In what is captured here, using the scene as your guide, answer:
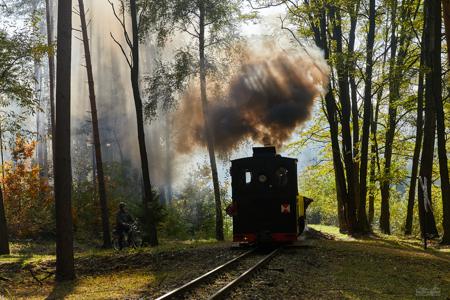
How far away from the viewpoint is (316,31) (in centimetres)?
2233

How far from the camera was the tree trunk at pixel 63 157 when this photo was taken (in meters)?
11.4

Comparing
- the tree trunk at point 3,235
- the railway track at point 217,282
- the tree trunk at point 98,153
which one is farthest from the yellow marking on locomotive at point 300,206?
the tree trunk at point 3,235

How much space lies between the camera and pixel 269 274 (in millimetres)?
10125

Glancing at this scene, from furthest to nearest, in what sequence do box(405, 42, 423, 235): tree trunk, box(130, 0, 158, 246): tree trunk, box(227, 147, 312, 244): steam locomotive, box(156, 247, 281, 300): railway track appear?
box(405, 42, 423, 235): tree trunk
box(130, 0, 158, 246): tree trunk
box(227, 147, 312, 244): steam locomotive
box(156, 247, 281, 300): railway track

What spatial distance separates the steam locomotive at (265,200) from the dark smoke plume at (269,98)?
5755 millimetres

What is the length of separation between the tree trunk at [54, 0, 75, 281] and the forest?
0.10 feet

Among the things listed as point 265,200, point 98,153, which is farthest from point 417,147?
point 98,153

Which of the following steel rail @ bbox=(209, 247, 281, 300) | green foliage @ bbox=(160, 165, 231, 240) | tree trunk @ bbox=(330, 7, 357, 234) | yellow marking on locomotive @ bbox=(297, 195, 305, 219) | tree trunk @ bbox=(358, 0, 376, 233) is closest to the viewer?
steel rail @ bbox=(209, 247, 281, 300)

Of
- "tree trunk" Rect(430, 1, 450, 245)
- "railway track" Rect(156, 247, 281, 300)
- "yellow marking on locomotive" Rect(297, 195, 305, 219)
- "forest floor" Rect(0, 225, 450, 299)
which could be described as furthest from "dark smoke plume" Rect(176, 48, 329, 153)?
"railway track" Rect(156, 247, 281, 300)

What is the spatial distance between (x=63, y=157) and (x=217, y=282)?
4.38 metres

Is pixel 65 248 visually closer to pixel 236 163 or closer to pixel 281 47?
pixel 236 163

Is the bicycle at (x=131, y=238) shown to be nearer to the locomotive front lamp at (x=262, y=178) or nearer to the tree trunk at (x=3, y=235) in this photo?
the tree trunk at (x=3, y=235)

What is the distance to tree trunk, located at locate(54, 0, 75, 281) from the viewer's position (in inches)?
447

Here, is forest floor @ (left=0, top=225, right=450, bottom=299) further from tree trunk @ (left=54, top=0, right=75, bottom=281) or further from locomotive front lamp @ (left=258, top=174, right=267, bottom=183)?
locomotive front lamp @ (left=258, top=174, right=267, bottom=183)
